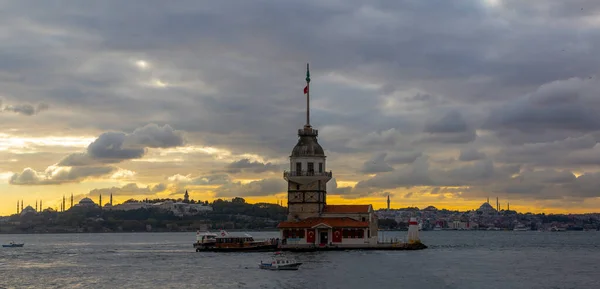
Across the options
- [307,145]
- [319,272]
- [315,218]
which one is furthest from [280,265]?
[307,145]

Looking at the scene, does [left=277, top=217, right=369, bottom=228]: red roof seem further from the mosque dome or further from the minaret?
the mosque dome

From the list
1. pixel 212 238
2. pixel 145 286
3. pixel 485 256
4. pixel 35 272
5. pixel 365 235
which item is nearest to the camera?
pixel 145 286

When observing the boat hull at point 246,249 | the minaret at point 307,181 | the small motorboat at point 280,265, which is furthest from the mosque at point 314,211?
the small motorboat at point 280,265

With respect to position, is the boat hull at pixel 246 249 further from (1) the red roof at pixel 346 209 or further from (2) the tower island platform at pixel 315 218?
(1) the red roof at pixel 346 209

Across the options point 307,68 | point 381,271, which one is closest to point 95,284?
point 381,271

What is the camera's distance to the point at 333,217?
108688 mm

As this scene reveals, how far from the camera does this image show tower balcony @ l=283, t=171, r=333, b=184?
Result: 110312 mm

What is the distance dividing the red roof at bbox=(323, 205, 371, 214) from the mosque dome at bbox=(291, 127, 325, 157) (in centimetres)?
706

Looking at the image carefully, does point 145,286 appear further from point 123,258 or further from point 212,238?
point 212,238

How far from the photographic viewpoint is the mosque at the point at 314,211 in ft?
344

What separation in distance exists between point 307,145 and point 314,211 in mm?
8498

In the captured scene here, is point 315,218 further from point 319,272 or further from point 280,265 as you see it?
point 319,272

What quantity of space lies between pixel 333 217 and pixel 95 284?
41.8 meters

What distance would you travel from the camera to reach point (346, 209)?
10888 cm
